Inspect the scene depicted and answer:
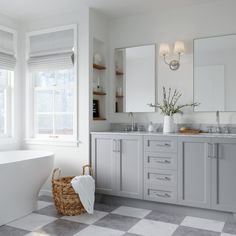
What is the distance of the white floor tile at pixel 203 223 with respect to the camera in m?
2.99

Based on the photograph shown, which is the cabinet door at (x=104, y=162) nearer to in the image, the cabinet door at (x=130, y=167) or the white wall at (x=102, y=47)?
the cabinet door at (x=130, y=167)

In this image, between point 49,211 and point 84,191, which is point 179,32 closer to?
point 84,191

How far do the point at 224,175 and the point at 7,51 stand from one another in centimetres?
334

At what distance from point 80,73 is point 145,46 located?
0.98 m

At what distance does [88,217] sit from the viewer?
10.9 feet

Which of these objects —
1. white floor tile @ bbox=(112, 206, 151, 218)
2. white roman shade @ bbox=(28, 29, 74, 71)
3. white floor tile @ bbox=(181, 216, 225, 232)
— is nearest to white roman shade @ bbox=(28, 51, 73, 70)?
white roman shade @ bbox=(28, 29, 74, 71)

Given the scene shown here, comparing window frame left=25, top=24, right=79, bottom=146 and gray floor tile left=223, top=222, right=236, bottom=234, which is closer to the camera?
gray floor tile left=223, top=222, right=236, bottom=234

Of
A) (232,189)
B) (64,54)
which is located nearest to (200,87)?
(232,189)

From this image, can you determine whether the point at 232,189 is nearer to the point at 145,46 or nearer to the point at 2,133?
the point at 145,46

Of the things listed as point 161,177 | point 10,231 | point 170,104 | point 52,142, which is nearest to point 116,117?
point 170,104

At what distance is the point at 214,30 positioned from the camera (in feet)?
12.1

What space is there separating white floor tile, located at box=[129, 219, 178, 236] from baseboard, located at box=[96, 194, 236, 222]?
372 mm

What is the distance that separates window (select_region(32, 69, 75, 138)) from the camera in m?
4.23

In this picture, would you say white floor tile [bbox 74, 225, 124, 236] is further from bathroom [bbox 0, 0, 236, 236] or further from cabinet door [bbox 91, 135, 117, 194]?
cabinet door [bbox 91, 135, 117, 194]
